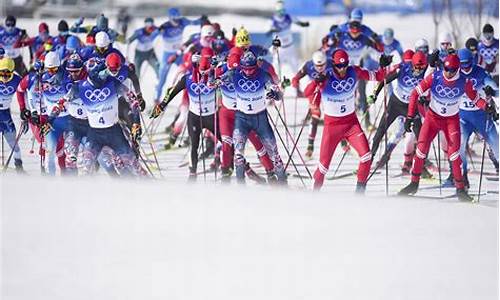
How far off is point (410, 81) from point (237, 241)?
368cm

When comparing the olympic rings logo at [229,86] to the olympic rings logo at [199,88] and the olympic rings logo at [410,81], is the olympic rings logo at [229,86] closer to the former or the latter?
the olympic rings logo at [199,88]

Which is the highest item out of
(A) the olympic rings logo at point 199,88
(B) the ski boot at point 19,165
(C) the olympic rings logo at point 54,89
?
(C) the olympic rings logo at point 54,89

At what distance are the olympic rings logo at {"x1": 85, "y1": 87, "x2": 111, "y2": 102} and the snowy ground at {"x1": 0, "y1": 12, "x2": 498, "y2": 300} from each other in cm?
97

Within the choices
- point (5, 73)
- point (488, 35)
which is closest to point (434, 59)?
point (488, 35)

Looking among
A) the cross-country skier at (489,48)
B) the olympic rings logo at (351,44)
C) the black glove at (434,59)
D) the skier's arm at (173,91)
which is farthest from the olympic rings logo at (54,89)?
the cross-country skier at (489,48)

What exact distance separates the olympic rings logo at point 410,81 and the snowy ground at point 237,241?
1242 mm

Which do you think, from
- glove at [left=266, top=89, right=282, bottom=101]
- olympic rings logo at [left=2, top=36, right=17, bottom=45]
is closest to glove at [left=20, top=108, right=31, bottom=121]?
glove at [left=266, top=89, right=282, bottom=101]

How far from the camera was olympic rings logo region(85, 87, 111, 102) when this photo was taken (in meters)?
12.5

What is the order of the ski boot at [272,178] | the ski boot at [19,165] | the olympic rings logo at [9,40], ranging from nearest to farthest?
the ski boot at [272,178] < the ski boot at [19,165] < the olympic rings logo at [9,40]

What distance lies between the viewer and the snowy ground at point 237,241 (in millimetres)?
9805

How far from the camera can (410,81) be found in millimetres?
13547

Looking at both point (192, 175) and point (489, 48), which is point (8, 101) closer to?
point (192, 175)

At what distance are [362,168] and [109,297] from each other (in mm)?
4046

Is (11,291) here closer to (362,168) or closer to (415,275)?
(415,275)
